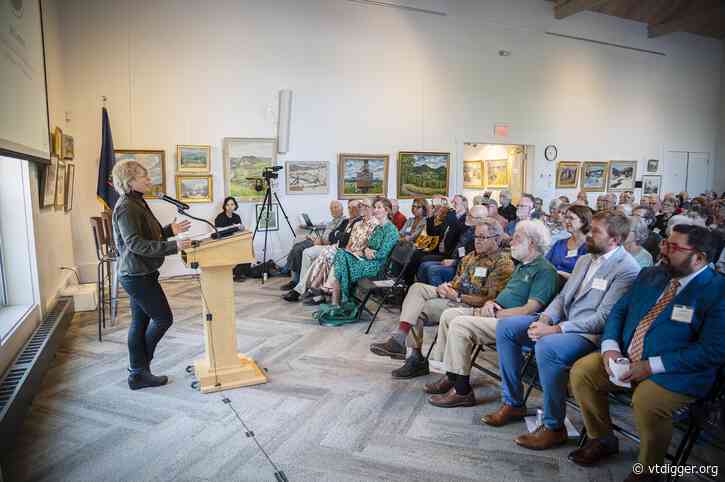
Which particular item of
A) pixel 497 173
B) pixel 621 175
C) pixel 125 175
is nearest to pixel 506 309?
pixel 125 175

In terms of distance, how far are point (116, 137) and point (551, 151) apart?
346 inches

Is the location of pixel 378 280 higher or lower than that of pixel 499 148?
lower

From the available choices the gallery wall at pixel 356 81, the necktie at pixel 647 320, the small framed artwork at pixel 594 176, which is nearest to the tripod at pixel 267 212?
the gallery wall at pixel 356 81

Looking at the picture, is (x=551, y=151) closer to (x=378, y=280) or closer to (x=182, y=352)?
(x=378, y=280)

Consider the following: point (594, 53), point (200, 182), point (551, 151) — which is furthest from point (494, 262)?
point (594, 53)

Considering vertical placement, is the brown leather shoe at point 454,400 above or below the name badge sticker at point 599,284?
below

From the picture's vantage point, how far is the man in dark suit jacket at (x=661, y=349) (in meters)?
2.10

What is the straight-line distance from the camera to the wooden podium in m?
3.21

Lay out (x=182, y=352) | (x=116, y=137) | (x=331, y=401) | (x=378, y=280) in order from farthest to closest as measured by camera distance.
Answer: (x=116, y=137) < (x=378, y=280) < (x=182, y=352) < (x=331, y=401)

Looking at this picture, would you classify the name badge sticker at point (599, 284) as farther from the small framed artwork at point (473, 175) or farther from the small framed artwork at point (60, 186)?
the small framed artwork at point (473, 175)

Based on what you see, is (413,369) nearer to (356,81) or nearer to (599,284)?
(599,284)

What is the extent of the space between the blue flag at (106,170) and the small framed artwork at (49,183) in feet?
3.56

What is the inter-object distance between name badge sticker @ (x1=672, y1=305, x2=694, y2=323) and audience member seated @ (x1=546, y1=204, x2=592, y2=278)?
1.20 m

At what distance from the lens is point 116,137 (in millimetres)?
6898
